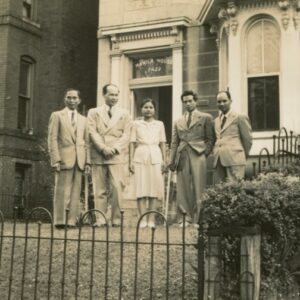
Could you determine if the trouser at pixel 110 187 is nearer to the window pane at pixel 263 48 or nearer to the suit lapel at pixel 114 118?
the suit lapel at pixel 114 118

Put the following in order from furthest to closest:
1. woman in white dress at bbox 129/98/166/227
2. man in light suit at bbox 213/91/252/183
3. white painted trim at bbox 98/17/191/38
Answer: white painted trim at bbox 98/17/191/38
woman in white dress at bbox 129/98/166/227
man in light suit at bbox 213/91/252/183

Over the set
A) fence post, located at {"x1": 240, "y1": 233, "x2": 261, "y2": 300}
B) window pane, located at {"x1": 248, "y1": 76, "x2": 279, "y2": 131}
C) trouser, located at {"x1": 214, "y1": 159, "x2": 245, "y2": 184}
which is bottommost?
fence post, located at {"x1": 240, "y1": 233, "x2": 261, "y2": 300}

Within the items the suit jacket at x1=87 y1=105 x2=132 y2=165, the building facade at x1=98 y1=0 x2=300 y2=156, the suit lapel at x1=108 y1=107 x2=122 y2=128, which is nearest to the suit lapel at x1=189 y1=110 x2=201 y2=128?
the suit jacket at x1=87 y1=105 x2=132 y2=165

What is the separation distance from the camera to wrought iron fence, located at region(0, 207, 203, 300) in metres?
6.31

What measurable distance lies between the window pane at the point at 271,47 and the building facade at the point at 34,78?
7708mm

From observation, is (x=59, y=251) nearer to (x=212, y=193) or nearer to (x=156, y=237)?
(x=156, y=237)

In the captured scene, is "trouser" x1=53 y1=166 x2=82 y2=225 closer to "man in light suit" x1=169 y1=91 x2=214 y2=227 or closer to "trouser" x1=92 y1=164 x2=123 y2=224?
"trouser" x1=92 y1=164 x2=123 y2=224

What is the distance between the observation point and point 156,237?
351 inches

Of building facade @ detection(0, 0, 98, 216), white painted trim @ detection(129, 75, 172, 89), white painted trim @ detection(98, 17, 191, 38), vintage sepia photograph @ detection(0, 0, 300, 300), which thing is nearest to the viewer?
vintage sepia photograph @ detection(0, 0, 300, 300)

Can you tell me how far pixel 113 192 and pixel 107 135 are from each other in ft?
3.20

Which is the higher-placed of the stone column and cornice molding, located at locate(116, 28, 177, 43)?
cornice molding, located at locate(116, 28, 177, 43)

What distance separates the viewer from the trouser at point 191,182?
1063cm

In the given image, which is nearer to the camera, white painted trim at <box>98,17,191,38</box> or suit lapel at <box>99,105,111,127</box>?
suit lapel at <box>99,105,111,127</box>

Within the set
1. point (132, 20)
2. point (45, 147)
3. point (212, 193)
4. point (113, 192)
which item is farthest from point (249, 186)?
point (45, 147)
